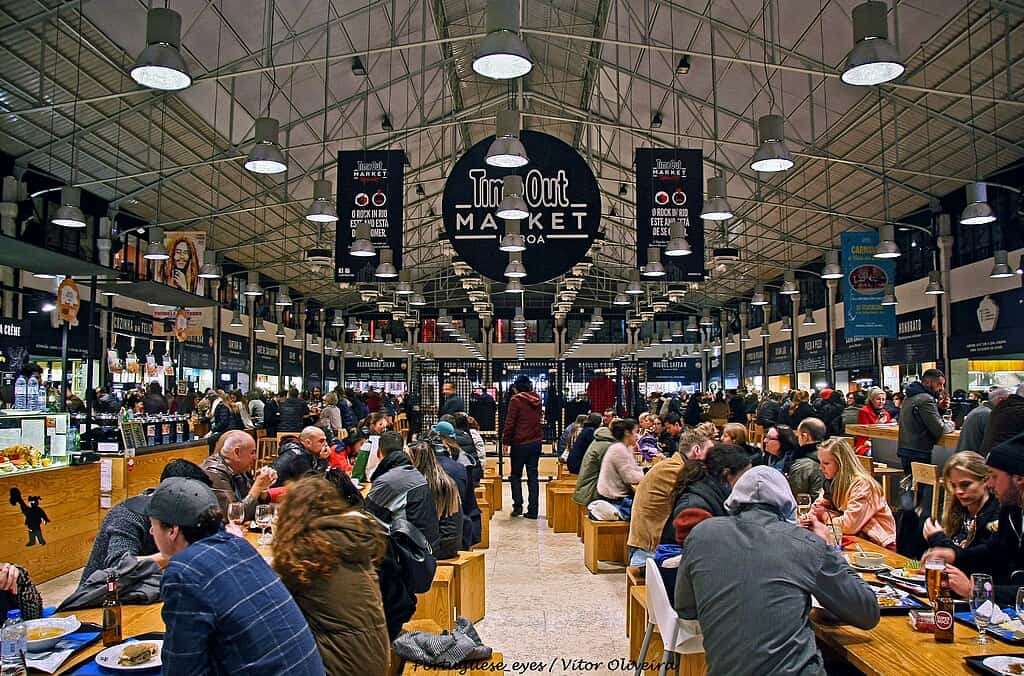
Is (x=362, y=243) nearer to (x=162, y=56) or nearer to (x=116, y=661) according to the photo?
(x=162, y=56)

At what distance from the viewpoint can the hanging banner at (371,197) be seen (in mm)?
10602

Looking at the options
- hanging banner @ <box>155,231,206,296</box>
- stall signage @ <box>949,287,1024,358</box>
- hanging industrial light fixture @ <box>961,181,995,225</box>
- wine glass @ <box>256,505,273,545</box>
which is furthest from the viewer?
hanging banner @ <box>155,231,206,296</box>

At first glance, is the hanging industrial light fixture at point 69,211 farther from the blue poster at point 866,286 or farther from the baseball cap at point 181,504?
the blue poster at point 866,286

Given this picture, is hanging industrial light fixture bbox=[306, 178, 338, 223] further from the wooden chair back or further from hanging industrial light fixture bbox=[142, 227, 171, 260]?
the wooden chair back

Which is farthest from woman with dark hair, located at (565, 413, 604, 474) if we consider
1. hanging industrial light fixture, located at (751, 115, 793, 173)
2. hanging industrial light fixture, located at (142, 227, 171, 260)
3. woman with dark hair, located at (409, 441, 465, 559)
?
hanging industrial light fixture, located at (142, 227, 171, 260)

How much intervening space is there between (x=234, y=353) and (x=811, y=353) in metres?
19.1

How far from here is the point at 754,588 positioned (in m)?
2.87

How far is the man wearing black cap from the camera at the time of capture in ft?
11.2

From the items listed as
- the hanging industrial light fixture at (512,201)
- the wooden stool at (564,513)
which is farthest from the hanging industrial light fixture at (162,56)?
the wooden stool at (564,513)

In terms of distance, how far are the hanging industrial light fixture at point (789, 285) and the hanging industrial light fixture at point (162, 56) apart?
865 inches

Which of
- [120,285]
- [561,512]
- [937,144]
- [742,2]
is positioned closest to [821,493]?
[561,512]

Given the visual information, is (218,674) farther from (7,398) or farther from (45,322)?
(45,322)

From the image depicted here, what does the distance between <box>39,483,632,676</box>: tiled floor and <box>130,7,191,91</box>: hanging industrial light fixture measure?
4174mm

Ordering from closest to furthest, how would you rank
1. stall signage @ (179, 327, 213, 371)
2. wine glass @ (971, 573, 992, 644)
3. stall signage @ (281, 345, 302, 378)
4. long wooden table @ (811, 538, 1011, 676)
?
1. long wooden table @ (811, 538, 1011, 676)
2. wine glass @ (971, 573, 992, 644)
3. stall signage @ (179, 327, 213, 371)
4. stall signage @ (281, 345, 302, 378)
